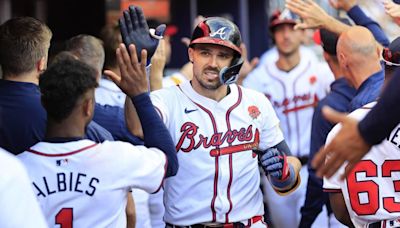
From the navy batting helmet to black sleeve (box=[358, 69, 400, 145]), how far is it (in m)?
1.62

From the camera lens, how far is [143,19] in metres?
3.63

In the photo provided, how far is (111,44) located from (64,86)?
2.14 metres

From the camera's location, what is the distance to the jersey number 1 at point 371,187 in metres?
3.82

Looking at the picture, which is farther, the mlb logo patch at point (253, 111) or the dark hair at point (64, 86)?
the mlb logo patch at point (253, 111)

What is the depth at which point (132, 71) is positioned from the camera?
3451 mm

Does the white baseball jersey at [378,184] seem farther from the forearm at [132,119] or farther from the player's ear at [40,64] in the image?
the player's ear at [40,64]

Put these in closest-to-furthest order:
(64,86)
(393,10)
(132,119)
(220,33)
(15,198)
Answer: (15,198), (64,86), (132,119), (220,33), (393,10)

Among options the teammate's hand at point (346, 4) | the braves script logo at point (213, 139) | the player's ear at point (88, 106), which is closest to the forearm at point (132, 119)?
the braves script logo at point (213, 139)

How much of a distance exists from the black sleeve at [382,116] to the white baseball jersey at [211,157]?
5.19 feet

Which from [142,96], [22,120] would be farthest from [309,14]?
[22,120]

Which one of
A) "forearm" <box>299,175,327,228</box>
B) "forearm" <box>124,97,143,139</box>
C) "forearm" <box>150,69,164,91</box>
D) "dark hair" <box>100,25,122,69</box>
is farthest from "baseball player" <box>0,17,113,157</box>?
"forearm" <box>299,175,327,228</box>

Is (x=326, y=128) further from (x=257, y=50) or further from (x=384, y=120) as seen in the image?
(x=257, y=50)

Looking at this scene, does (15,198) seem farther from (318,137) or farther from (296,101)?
(296,101)

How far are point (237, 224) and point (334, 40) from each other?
186 centimetres
